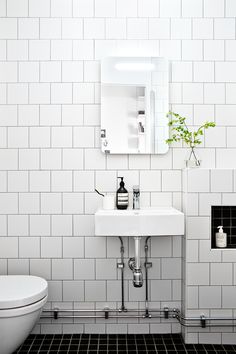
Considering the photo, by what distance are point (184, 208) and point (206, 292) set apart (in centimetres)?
58

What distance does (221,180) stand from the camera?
2.29m

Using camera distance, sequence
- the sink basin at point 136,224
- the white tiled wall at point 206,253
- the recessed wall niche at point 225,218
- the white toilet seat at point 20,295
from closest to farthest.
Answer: the white toilet seat at point 20,295, the sink basin at point 136,224, the white tiled wall at point 206,253, the recessed wall niche at point 225,218

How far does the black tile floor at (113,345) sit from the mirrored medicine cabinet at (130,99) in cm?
131

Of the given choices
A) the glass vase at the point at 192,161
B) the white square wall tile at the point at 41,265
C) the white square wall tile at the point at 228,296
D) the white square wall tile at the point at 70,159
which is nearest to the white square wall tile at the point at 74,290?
the white square wall tile at the point at 41,265

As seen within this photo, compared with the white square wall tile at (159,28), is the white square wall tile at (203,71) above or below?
below

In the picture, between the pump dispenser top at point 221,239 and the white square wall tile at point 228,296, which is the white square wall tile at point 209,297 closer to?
the white square wall tile at point 228,296

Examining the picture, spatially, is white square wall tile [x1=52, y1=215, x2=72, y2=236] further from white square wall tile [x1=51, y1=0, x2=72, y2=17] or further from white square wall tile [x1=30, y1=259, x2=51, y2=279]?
white square wall tile [x1=51, y1=0, x2=72, y2=17]

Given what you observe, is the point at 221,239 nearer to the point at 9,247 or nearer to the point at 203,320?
the point at 203,320

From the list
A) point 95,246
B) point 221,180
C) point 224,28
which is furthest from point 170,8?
point 95,246

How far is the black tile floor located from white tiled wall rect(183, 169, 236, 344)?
0.22 m

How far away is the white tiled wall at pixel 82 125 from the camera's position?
2430 millimetres

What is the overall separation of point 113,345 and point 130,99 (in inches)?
66.4

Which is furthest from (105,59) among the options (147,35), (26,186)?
(26,186)

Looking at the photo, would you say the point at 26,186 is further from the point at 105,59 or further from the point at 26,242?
the point at 105,59
